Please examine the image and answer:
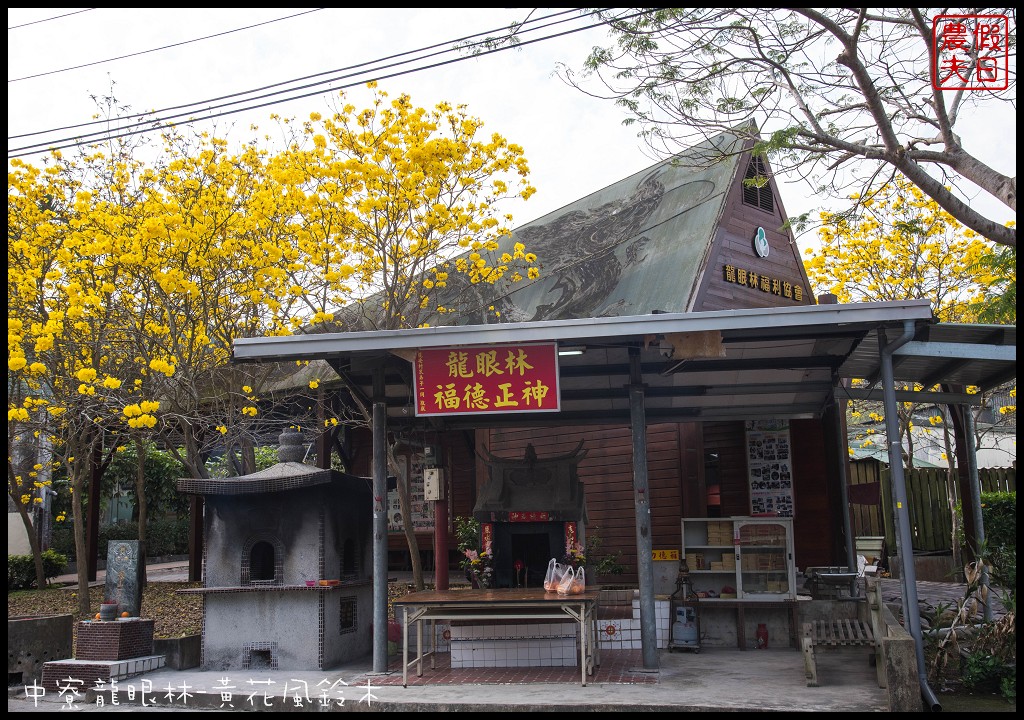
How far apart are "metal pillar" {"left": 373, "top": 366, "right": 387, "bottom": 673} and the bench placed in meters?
4.59

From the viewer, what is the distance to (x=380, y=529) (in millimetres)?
10086

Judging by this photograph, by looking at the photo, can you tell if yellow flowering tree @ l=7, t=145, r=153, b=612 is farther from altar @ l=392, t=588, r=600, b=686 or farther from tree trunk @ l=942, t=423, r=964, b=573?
tree trunk @ l=942, t=423, r=964, b=573

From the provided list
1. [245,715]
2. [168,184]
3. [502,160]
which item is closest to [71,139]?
[168,184]

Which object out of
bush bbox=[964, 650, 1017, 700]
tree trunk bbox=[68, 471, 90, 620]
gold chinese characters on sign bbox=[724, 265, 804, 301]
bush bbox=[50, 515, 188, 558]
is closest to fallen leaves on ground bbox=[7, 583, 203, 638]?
tree trunk bbox=[68, 471, 90, 620]

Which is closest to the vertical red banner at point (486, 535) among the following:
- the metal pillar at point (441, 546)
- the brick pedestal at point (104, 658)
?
the metal pillar at point (441, 546)

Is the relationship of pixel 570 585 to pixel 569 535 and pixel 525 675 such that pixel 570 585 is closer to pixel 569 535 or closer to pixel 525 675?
pixel 525 675

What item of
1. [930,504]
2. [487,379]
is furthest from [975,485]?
[930,504]

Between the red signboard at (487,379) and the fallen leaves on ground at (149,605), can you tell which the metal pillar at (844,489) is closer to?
the red signboard at (487,379)

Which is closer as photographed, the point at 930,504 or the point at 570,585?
the point at 570,585

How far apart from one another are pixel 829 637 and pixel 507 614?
3474 millimetres

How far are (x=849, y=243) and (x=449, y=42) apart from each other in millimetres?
12778

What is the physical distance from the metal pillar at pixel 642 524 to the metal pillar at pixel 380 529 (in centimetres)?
291

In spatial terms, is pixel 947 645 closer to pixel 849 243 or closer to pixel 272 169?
pixel 272 169

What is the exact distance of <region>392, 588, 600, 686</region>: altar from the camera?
9.21 metres
